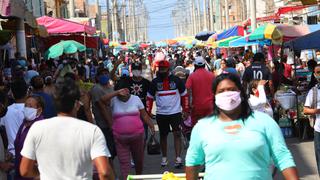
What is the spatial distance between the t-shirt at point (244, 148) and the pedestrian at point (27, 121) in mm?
2116


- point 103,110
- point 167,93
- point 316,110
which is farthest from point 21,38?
point 316,110

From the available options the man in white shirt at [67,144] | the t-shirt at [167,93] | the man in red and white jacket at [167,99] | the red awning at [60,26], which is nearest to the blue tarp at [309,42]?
the man in red and white jacket at [167,99]

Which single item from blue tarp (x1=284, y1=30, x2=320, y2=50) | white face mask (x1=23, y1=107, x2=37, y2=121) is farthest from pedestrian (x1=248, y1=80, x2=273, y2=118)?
blue tarp (x1=284, y1=30, x2=320, y2=50)

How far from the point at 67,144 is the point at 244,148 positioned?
1156 mm

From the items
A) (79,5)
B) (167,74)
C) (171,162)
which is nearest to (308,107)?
(167,74)

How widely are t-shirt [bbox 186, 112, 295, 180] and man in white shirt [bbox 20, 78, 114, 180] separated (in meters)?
0.70

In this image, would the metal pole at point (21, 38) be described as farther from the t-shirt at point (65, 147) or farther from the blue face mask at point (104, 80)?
the t-shirt at point (65, 147)

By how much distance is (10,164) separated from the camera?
5.79 metres

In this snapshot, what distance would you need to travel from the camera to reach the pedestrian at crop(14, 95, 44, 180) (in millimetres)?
5527

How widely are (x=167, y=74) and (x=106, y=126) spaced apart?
55.1 inches

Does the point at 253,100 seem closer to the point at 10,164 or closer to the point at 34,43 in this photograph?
the point at 10,164

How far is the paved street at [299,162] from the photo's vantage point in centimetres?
913

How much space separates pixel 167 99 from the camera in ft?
31.2

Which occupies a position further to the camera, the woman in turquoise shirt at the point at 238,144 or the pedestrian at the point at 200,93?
the pedestrian at the point at 200,93
